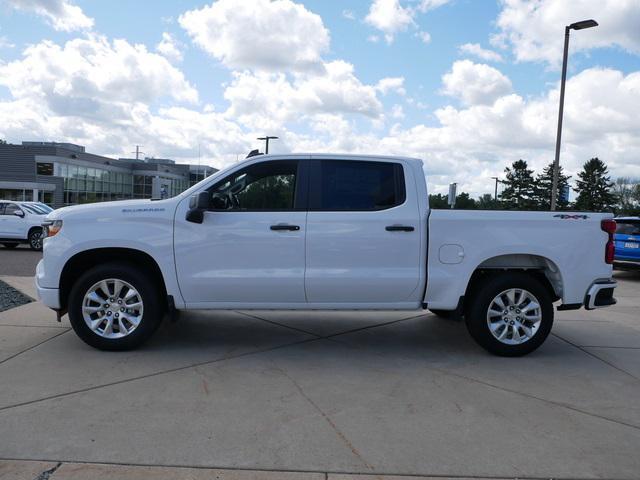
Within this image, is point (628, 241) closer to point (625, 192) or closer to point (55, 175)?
point (55, 175)

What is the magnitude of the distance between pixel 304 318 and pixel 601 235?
3.67 meters

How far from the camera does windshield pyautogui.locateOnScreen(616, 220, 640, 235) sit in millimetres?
13119

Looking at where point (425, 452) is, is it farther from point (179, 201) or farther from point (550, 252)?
point (179, 201)

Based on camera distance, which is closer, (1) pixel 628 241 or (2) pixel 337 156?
(2) pixel 337 156

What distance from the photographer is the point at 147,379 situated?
4.86 m

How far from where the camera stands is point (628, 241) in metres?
13.1

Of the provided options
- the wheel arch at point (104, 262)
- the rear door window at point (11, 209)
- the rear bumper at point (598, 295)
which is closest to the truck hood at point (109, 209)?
the wheel arch at point (104, 262)

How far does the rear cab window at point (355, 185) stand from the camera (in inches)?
225

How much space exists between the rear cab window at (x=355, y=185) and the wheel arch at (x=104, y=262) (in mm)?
1714

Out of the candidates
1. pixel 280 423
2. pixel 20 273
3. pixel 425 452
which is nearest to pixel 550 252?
pixel 425 452

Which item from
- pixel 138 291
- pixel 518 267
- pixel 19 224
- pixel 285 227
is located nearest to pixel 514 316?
pixel 518 267

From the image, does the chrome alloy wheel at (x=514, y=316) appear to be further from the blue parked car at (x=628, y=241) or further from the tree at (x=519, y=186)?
the tree at (x=519, y=186)

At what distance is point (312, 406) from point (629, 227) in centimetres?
1155

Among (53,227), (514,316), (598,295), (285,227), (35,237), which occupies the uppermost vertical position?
(285,227)
